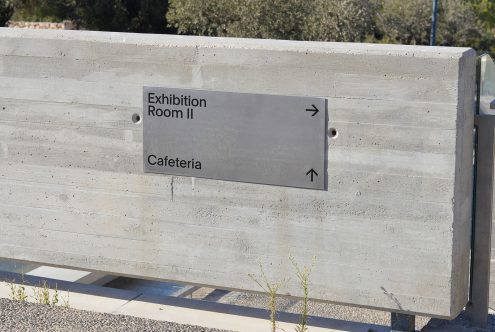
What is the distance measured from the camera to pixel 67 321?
6039 millimetres

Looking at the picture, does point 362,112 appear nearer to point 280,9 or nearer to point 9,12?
point 280,9

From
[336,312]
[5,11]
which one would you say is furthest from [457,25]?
[336,312]

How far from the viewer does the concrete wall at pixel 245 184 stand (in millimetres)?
5645

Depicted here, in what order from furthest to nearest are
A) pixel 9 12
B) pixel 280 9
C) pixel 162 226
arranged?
pixel 9 12, pixel 280 9, pixel 162 226

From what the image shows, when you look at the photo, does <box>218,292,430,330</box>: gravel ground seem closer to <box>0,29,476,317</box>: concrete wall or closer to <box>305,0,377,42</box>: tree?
<box>0,29,476,317</box>: concrete wall

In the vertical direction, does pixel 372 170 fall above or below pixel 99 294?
above

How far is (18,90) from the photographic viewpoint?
6.69m

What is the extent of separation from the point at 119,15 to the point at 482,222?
103 feet

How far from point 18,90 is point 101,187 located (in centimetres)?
90

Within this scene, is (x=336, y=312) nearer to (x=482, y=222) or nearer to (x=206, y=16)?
(x=482, y=222)

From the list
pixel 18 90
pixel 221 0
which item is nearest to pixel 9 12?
pixel 221 0

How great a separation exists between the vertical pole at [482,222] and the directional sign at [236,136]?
Result: 99cm

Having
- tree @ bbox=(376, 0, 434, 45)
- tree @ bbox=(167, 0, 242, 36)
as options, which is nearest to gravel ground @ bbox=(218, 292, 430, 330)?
tree @ bbox=(167, 0, 242, 36)

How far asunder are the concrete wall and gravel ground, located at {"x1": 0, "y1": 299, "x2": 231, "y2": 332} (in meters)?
0.43
